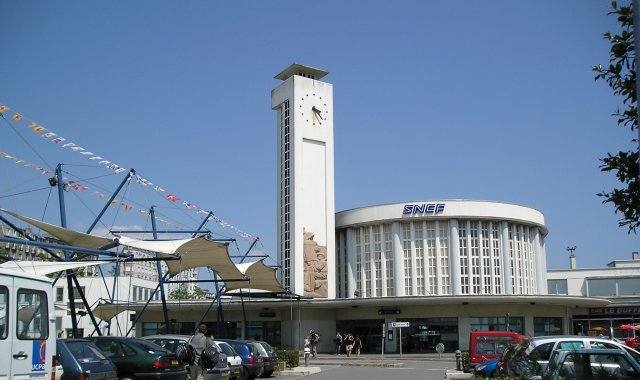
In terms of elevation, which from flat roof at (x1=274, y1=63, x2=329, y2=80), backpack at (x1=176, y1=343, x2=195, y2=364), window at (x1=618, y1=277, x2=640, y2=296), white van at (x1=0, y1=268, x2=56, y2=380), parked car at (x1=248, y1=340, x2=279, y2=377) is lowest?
parked car at (x1=248, y1=340, x2=279, y2=377)

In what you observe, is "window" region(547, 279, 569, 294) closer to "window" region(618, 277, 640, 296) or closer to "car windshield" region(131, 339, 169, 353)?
"window" region(618, 277, 640, 296)

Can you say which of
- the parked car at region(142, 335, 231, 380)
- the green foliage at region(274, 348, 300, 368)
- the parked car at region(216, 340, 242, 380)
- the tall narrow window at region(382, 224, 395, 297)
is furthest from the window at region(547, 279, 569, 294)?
the parked car at region(142, 335, 231, 380)

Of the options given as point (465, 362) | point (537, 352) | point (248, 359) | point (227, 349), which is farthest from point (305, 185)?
point (537, 352)

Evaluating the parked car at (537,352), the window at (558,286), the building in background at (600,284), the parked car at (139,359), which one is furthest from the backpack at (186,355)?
the window at (558,286)

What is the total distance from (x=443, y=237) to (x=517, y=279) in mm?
6751

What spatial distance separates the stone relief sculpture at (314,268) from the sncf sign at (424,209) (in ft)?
24.4

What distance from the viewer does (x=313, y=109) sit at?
195 ft

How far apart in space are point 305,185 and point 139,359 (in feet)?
138

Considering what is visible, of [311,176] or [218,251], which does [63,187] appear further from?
[311,176]

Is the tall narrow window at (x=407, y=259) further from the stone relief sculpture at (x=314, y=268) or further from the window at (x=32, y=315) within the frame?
the window at (x=32, y=315)

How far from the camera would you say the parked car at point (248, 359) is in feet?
74.7

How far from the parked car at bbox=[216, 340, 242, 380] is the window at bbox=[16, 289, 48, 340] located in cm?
1068

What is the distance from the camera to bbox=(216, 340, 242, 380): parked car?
21250mm

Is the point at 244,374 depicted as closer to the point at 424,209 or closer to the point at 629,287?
the point at 424,209
